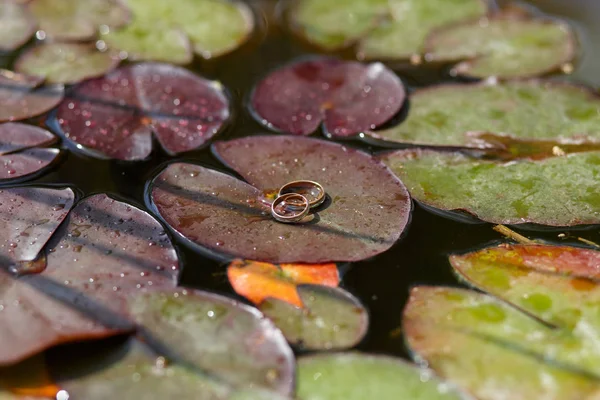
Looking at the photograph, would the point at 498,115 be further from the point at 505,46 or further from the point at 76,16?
the point at 76,16

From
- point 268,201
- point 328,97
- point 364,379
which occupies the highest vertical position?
point 328,97

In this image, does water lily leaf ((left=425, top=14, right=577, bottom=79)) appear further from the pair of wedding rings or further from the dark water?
the pair of wedding rings

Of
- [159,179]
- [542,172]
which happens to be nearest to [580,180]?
[542,172]

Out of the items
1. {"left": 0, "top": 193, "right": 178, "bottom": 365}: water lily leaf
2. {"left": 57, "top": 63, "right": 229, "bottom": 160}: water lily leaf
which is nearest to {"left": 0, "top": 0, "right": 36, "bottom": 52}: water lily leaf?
{"left": 57, "top": 63, "right": 229, "bottom": 160}: water lily leaf

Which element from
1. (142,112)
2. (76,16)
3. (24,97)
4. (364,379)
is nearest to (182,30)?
(76,16)

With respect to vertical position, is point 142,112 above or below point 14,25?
below

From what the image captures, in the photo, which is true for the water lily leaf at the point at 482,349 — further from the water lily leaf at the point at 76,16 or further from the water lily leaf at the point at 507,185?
the water lily leaf at the point at 76,16

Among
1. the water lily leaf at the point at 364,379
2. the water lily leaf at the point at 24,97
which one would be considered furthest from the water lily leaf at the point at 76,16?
the water lily leaf at the point at 364,379
